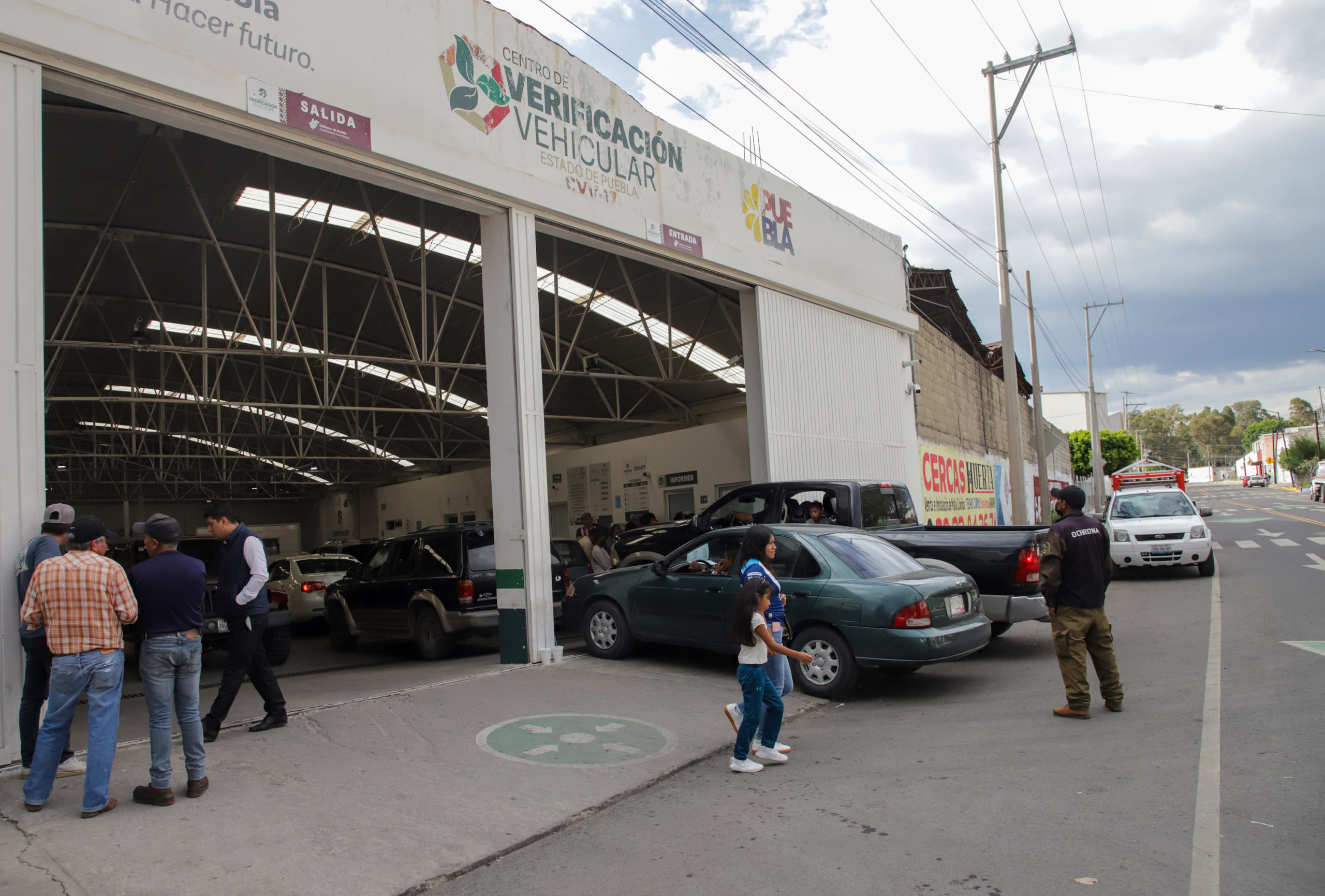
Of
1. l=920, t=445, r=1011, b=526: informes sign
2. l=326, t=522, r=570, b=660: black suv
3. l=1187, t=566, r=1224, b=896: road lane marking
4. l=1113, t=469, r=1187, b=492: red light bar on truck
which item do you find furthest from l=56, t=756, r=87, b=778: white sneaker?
l=1113, t=469, r=1187, b=492: red light bar on truck

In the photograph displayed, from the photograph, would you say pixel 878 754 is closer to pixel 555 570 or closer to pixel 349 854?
pixel 349 854

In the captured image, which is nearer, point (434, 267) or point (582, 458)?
point (434, 267)

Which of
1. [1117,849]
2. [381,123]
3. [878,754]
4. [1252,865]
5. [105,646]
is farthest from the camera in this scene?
[381,123]

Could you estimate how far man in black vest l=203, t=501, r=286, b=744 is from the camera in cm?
612

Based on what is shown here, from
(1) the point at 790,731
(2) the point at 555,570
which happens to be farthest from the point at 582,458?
(1) the point at 790,731

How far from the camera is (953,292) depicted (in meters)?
26.1

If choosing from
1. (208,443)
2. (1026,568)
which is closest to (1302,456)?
(1026,568)

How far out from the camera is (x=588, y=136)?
1106 cm

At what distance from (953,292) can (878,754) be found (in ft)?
74.4

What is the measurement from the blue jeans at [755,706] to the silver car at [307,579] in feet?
35.9

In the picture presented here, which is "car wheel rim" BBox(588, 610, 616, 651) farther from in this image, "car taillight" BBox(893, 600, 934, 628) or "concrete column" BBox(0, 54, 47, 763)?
"concrete column" BBox(0, 54, 47, 763)

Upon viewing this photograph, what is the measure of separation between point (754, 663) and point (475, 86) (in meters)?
7.49

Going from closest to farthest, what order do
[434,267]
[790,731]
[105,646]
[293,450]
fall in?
[105,646]
[790,731]
[434,267]
[293,450]

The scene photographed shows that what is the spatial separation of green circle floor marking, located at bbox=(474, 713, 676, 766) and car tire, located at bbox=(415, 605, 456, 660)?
419 cm
